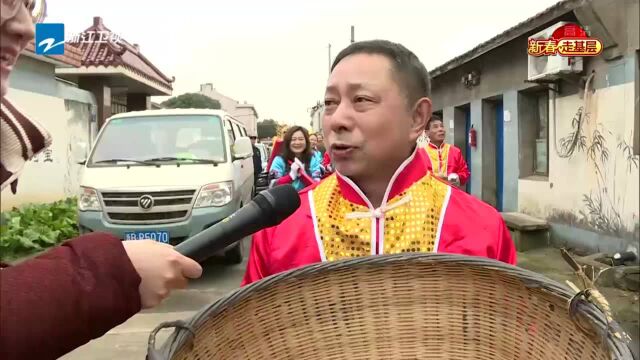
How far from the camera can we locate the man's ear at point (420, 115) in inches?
71.4

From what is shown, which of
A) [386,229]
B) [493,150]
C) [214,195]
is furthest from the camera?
[493,150]

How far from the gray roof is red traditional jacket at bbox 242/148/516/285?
240 inches

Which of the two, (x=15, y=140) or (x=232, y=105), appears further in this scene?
(x=232, y=105)

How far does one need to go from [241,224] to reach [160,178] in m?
5.62

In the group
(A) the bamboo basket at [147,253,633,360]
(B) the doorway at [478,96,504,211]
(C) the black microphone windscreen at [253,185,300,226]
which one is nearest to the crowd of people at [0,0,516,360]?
(A) the bamboo basket at [147,253,633,360]

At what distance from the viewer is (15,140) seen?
86cm

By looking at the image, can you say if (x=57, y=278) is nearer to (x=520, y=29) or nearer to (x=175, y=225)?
(x=175, y=225)

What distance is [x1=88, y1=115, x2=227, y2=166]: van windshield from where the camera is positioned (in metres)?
6.82

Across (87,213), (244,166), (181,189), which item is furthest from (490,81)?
(87,213)

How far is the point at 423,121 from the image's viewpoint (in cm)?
186

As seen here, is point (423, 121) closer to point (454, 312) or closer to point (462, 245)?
point (462, 245)

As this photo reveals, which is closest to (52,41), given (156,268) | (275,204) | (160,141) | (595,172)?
(160,141)

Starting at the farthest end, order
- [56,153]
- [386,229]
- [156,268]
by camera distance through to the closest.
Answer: [56,153] → [386,229] → [156,268]

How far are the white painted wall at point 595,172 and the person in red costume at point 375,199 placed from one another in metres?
5.82
